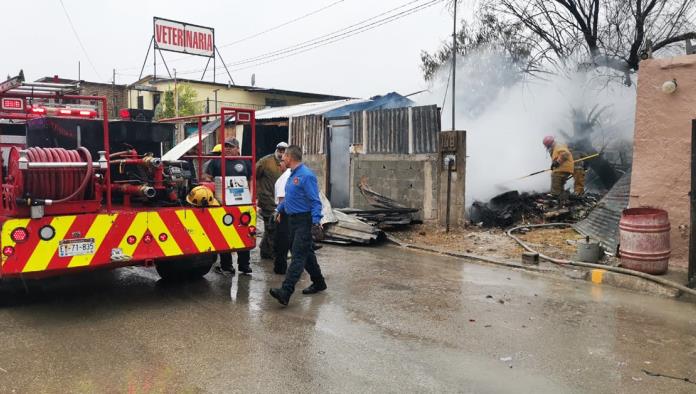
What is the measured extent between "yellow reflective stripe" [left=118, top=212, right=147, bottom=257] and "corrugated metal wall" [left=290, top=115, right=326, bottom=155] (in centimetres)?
852

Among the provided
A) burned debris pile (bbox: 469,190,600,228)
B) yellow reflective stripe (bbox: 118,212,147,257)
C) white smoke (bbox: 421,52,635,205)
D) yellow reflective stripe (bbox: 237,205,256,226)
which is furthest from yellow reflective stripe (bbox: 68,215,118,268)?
white smoke (bbox: 421,52,635,205)

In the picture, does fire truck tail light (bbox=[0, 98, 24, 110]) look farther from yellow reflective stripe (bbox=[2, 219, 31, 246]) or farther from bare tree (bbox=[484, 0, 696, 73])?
bare tree (bbox=[484, 0, 696, 73])

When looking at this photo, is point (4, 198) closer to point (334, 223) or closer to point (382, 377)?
point (382, 377)

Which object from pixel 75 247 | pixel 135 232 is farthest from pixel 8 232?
pixel 135 232

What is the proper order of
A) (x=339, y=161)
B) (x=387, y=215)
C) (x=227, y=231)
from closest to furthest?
1. (x=227, y=231)
2. (x=387, y=215)
3. (x=339, y=161)

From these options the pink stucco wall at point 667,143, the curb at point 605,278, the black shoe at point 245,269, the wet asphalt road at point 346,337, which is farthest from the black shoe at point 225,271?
the pink stucco wall at point 667,143

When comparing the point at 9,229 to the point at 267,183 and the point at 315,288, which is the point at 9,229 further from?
the point at 267,183

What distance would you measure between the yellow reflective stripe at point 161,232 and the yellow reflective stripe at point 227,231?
515 mm

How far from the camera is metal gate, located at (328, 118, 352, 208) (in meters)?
13.5

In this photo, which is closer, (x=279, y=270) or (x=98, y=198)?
(x=98, y=198)

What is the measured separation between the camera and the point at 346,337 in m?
4.97

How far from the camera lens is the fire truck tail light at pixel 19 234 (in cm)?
501

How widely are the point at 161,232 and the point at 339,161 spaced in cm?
818

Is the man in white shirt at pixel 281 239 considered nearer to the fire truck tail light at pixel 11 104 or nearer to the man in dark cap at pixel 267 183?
the man in dark cap at pixel 267 183
